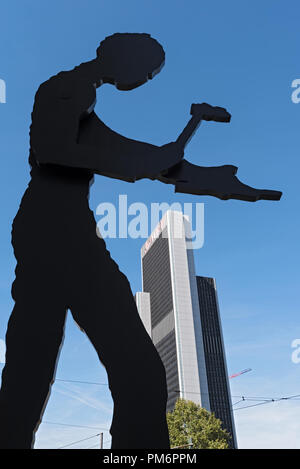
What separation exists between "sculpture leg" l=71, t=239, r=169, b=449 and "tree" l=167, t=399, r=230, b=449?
79.3 feet

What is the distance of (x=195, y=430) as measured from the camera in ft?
90.0

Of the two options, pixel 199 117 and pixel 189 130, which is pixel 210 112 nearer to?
pixel 199 117

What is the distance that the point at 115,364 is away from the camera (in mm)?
5008

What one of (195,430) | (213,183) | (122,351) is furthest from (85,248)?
(195,430)

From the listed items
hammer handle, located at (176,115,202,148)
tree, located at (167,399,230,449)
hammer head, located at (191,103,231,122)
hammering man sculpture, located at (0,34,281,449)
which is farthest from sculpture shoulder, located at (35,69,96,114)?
tree, located at (167,399,230,449)

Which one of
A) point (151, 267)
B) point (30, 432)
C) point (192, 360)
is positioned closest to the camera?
point (30, 432)

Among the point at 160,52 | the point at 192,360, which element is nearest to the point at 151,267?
the point at 192,360

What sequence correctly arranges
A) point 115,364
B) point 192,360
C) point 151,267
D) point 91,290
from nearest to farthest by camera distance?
1. point 115,364
2. point 91,290
3. point 192,360
4. point 151,267

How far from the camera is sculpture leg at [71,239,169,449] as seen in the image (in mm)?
4707

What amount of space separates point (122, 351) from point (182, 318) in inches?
2815

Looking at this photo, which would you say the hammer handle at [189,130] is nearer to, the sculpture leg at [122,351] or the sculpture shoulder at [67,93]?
the sculpture shoulder at [67,93]
